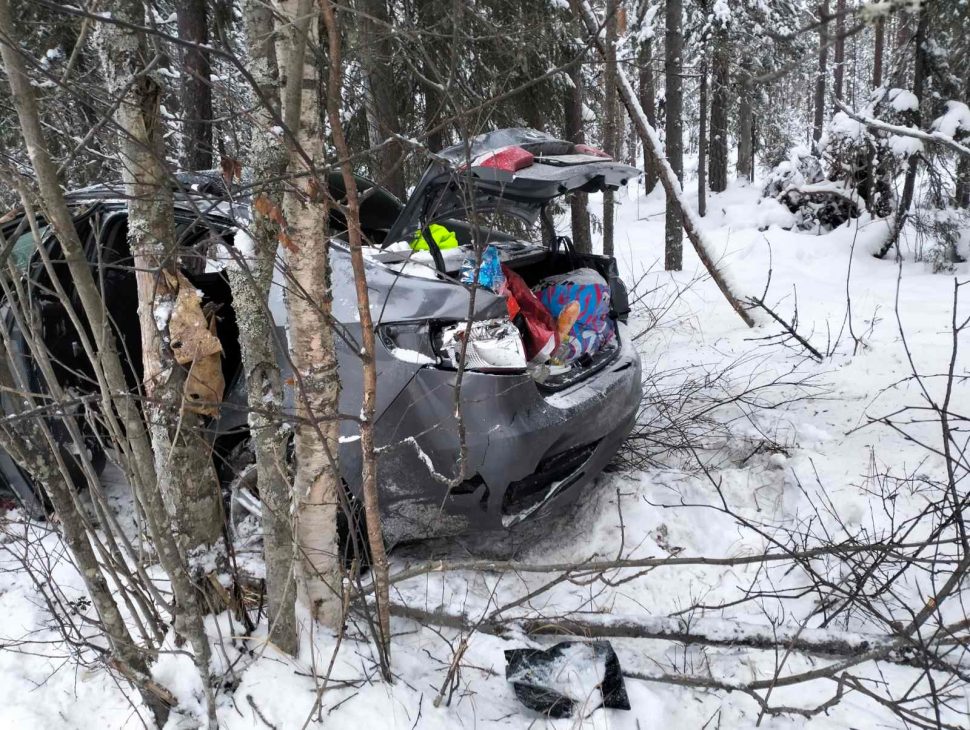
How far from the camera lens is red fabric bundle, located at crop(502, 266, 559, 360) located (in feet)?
11.3

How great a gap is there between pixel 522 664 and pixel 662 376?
10.3 feet

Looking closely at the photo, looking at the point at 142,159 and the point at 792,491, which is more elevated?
→ the point at 142,159

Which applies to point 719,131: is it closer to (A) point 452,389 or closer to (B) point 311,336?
(A) point 452,389

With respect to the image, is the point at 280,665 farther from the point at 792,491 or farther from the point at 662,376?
the point at 662,376

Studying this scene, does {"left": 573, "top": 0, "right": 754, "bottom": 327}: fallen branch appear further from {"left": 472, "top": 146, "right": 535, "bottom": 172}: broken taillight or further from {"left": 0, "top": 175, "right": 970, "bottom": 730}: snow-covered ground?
{"left": 472, "top": 146, "right": 535, "bottom": 172}: broken taillight

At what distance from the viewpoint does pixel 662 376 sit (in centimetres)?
512

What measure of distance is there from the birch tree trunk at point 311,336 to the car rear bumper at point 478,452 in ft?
1.62

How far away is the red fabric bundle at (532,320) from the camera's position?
3.46 metres

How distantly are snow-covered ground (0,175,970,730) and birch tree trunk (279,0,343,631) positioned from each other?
297 millimetres

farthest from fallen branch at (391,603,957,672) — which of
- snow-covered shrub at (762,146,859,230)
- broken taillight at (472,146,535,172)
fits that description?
snow-covered shrub at (762,146,859,230)

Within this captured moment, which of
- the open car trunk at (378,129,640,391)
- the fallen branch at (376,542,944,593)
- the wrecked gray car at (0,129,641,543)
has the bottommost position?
the fallen branch at (376,542,944,593)

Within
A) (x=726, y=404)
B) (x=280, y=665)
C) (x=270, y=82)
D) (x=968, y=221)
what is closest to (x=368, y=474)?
(x=280, y=665)

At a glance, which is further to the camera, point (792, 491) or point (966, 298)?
point (966, 298)

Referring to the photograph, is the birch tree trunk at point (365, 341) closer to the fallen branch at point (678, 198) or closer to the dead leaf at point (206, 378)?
the dead leaf at point (206, 378)
